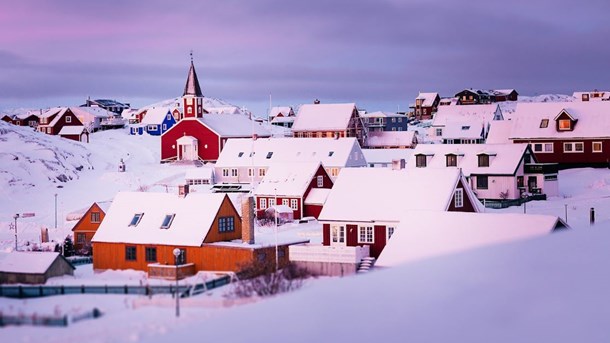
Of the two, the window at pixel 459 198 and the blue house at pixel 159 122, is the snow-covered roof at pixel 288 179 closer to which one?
the window at pixel 459 198

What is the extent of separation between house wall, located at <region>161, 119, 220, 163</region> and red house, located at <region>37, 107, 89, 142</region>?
19.5 metres

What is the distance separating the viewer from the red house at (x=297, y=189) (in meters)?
48.9

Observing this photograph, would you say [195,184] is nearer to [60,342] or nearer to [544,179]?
[544,179]

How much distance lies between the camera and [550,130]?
58.8 meters

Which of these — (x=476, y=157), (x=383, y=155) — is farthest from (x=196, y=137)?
(x=476, y=157)

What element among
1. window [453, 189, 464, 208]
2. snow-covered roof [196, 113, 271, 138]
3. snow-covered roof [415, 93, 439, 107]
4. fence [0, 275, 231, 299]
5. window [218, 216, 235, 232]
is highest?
snow-covered roof [415, 93, 439, 107]

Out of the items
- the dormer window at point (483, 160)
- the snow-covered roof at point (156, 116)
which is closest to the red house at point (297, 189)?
the dormer window at point (483, 160)

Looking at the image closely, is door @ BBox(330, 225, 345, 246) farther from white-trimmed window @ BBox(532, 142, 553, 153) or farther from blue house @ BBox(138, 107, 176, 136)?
blue house @ BBox(138, 107, 176, 136)

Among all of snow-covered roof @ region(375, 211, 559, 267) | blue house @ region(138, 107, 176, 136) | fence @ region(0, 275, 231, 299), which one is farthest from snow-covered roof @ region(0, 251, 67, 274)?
blue house @ region(138, 107, 176, 136)

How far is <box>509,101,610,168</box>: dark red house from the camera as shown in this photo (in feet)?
188

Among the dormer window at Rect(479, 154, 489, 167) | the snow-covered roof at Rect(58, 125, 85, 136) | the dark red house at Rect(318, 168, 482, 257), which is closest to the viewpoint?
the dark red house at Rect(318, 168, 482, 257)

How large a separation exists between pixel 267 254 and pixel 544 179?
77.5 feet

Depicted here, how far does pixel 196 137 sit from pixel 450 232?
183ft

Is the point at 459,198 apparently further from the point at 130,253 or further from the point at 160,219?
the point at 130,253
